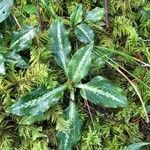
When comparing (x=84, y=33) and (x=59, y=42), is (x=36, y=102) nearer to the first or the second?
(x=59, y=42)

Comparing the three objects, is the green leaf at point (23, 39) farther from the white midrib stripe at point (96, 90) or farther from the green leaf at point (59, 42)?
the white midrib stripe at point (96, 90)

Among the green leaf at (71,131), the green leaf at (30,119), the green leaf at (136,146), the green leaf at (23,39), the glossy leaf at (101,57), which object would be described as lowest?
the green leaf at (136,146)

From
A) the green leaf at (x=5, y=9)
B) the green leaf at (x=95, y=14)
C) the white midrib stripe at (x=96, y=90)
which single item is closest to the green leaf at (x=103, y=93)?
the white midrib stripe at (x=96, y=90)

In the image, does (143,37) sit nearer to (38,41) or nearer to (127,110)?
(127,110)

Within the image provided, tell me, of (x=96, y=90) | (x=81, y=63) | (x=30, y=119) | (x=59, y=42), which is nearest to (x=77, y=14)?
(x=59, y=42)

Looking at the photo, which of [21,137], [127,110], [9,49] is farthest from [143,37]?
[21,137]

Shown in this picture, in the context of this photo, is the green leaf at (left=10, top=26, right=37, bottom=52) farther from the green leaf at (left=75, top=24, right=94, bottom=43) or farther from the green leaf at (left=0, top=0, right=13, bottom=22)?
the green leaf at (left=75, top=24, right=94, bottom=43)
